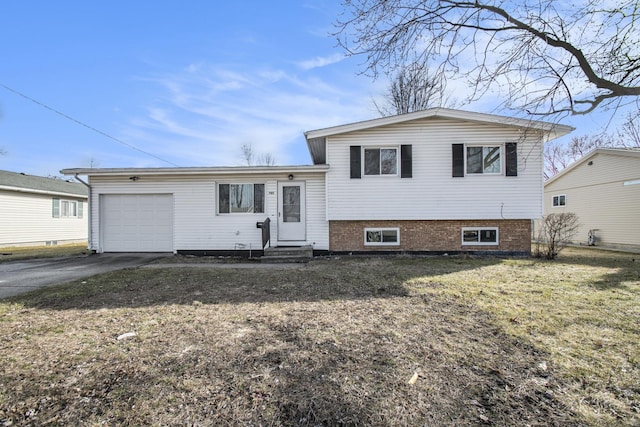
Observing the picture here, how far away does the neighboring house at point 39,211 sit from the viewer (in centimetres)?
1578

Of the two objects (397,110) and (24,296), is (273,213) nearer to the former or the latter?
(24,296)

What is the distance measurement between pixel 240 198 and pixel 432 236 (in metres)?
6.64

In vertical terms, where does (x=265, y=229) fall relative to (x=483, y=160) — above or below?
below

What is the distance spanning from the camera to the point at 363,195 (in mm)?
10211

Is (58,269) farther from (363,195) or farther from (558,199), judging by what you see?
(558,199)

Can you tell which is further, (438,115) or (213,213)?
(213,213)

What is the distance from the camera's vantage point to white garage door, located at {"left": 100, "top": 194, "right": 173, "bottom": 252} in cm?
1091

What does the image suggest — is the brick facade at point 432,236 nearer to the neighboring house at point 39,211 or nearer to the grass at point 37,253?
the grass at point 37,253

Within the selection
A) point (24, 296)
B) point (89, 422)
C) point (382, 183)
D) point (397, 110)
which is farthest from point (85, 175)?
point (397, 110)

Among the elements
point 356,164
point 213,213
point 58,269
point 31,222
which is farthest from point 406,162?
point 31,222

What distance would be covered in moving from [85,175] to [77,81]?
6.49 m

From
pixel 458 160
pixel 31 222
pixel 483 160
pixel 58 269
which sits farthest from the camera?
pixel 31 222

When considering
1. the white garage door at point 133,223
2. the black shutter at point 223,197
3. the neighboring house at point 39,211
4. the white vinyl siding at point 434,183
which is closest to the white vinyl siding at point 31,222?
the neighboring house at point 39,211

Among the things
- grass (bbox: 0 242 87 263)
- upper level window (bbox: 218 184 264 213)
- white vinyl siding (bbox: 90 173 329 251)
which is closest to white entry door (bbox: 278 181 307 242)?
white vinyl siding (bbox: 90 173 329 251)
